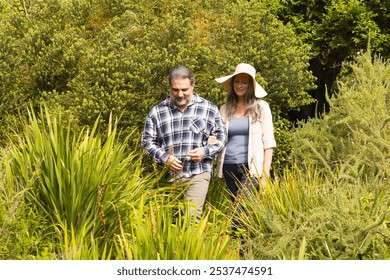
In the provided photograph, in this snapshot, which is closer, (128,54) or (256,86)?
(256,86)

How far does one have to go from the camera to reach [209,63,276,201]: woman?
6750mm

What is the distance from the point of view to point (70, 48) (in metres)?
9.70

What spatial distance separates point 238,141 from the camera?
678 cm

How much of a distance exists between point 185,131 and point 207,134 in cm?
21

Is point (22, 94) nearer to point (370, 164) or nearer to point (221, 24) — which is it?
point (221, 24)

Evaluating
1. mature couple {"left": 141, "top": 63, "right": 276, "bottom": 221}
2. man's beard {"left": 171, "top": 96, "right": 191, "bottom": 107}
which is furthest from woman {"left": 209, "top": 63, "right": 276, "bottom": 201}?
man's beard {"left": 171, "top": 96, "right": 191, "bottom": 107}

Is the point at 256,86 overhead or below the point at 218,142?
overhead

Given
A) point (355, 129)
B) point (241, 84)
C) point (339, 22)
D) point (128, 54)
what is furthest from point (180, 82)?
point (339, 22)

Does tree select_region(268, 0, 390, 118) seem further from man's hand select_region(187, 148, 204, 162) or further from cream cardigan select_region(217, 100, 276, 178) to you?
man's hand select_region(187, 148, 204, 162)

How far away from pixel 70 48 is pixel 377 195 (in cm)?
536

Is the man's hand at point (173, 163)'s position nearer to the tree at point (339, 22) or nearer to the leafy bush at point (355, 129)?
the leafy bush at point (355, 129)

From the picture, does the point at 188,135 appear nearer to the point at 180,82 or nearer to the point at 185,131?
the point at 185,131

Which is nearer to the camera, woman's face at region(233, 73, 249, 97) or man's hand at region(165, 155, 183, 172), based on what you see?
man's hand at region(165, 155, 183, 172)

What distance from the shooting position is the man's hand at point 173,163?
638 cm
